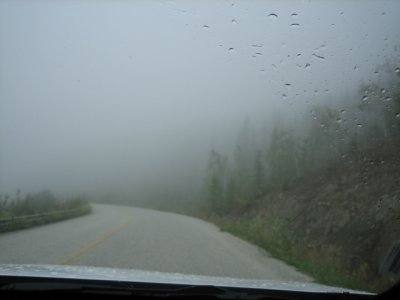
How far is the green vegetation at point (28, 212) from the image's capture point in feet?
73.9

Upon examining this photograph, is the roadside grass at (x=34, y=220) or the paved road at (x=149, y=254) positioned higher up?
the paved road at (x=149, y=254)

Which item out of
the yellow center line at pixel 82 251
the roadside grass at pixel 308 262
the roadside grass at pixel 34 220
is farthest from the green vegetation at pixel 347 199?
the roadside grass at pixel 34 220

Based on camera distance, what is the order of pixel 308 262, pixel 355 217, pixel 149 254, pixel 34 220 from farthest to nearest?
pixel 34 220
pixel 355 217
pixel 149 254
pixel 308 262

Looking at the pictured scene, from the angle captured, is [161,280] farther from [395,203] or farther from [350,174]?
[350,174]

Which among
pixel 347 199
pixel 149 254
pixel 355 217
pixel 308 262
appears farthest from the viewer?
pixel 347 199

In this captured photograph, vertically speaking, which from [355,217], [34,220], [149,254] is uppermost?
[149,254]

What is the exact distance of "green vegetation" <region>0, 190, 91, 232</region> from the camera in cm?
2253

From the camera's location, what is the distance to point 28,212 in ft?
89.3

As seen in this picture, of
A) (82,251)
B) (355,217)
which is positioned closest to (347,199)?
(355,217)

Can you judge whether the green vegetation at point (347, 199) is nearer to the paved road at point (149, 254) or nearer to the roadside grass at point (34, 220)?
A: the paved road at point (149, 254)

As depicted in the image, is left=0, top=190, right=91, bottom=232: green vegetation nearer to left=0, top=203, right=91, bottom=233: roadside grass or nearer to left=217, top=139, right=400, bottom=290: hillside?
left=0, top=203, right=91, bottom=233: roadside grass

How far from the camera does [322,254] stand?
15.8 metres

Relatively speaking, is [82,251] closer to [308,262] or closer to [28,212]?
[308,262]

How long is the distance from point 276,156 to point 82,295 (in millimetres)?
45886
